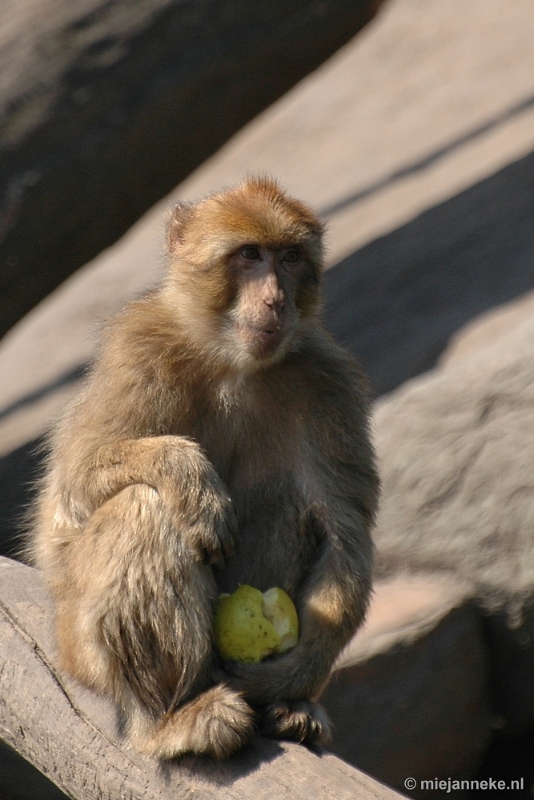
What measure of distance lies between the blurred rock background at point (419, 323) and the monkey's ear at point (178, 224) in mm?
303

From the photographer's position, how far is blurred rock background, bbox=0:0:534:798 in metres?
5.81

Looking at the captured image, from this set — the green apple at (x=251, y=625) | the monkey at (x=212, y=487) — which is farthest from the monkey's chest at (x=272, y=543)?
the green apple at (x=251, y=625)

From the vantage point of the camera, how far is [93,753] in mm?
3584

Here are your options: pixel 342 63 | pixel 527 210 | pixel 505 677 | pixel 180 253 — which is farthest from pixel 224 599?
pixel 342 63

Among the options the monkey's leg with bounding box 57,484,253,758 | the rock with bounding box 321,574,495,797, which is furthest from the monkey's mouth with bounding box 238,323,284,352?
the rock with bounding box 321,574,495,797

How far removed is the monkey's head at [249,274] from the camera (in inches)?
161

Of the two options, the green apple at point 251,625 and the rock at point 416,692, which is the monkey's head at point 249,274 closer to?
the green apple at point 251,625

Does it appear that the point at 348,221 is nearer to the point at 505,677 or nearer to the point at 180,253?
the point at 505,677

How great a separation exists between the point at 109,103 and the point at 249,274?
3515 millimetres

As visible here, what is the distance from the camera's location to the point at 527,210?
9.01 metres

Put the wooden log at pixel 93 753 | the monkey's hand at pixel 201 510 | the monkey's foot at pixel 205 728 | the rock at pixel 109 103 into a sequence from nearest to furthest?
the wooden log at pixel 93 753
the monkey's foot at pixel 205 728
the monkey's hand at pixel 201 510
the rock at pixel 109 103

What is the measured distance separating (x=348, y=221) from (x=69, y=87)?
13.2 ft

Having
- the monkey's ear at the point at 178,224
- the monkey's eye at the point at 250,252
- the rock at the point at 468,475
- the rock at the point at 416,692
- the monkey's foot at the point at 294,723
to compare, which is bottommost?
the rock at the point at 416,692

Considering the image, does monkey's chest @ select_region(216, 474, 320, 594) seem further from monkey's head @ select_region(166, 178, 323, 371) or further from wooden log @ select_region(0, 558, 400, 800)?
wooden log @ select_region(0, 558, 400, 800)
